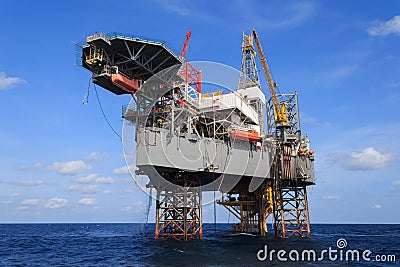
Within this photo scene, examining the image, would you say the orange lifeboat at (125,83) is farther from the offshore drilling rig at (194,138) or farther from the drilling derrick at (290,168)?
the drilling derrick at (290,168)

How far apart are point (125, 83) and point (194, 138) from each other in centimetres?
713

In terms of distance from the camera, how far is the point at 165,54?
27.3m

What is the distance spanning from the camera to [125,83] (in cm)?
2703

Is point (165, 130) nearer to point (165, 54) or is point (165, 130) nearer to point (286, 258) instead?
point (165, 54)

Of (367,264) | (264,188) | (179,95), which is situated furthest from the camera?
(264,188)

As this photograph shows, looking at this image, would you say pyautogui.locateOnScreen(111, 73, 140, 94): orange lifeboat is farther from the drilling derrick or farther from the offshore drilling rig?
the drilling derrick

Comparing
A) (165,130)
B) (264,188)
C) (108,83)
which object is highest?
(108,83)

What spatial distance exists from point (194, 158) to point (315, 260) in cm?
1185

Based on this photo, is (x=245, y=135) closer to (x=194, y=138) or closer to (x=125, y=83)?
(x=194, y=138)

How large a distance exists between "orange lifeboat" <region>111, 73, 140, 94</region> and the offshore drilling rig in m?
0.08

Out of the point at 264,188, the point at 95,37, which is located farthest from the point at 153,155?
the point at 264,188

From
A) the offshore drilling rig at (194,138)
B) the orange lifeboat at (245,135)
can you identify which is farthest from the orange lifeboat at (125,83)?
the orange lifeboat at (245,135)

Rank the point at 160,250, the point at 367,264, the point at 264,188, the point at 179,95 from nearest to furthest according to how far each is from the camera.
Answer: the point at 367,264 < the point at 160,250 < the point at 179,95 < the point at 264,188

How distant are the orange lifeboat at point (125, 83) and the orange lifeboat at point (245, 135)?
9578 mm
